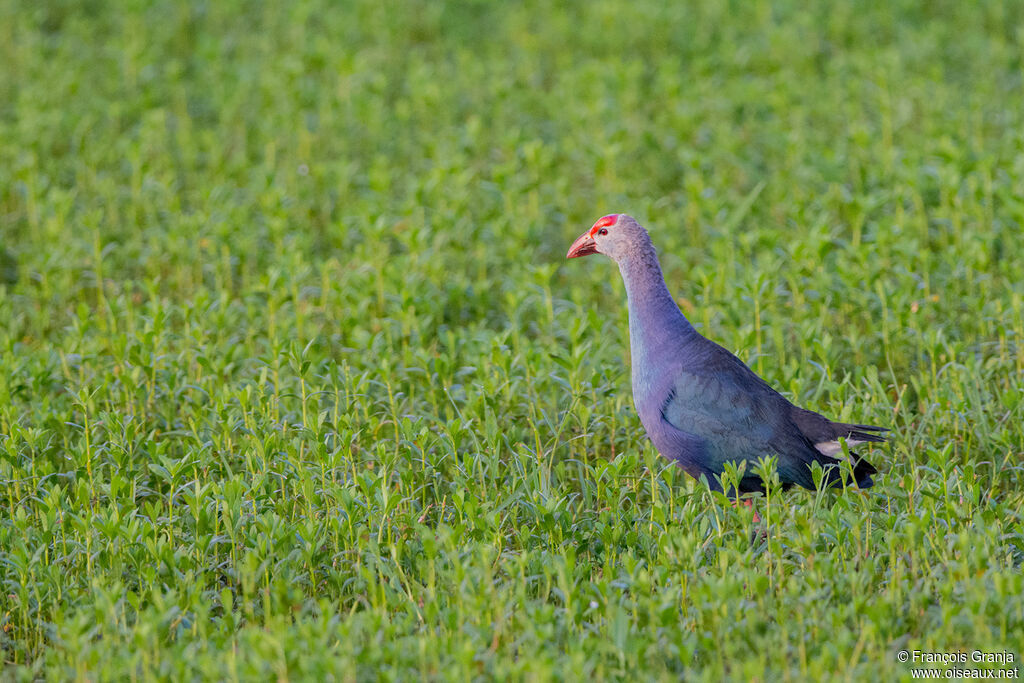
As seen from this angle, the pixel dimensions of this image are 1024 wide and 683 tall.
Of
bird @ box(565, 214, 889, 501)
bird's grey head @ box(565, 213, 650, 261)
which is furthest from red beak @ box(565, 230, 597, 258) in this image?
bird @ box(565, 214, 889, 501)

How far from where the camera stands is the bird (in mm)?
5480

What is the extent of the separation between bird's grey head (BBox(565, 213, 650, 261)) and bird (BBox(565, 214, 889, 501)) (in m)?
0.36

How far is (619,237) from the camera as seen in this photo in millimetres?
6047

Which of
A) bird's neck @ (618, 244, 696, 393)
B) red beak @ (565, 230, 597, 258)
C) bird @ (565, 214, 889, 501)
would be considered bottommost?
bird @ (565, 214, 889, 501)

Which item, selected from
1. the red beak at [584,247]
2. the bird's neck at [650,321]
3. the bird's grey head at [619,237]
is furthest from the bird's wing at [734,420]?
the red beak at [584,247]

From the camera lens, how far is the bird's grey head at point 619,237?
235 inches

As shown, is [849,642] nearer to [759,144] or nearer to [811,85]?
[759,144]

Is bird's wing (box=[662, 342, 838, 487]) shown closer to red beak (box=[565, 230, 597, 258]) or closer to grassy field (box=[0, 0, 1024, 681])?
grassy field (box=[0, 0, 1024, 681])

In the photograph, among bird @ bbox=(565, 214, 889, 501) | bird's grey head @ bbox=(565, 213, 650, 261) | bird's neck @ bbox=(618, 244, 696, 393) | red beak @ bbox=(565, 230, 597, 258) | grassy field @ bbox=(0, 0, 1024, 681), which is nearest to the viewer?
grassy field @ bbox=(0, 0, 1024, 681)

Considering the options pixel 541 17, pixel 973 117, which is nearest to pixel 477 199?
pixel 973 117

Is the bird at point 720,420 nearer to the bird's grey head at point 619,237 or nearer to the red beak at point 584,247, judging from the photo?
the bird's grey head at point 619,237

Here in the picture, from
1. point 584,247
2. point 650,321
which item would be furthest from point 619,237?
point 650,321

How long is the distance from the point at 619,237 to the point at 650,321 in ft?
1.66

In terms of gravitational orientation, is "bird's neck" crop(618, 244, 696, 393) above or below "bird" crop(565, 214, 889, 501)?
above
